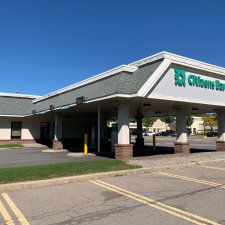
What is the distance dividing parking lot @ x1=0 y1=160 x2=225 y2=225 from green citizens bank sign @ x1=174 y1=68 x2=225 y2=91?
801 centimetres

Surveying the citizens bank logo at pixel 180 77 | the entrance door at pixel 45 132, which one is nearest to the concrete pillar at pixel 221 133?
the citizens bank logo at pixel 180 77

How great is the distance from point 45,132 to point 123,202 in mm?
28139

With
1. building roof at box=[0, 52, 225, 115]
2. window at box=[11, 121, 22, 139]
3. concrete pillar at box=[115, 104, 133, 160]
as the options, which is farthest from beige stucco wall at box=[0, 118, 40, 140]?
concrete pillar at box=[115, 104, 133, 160]

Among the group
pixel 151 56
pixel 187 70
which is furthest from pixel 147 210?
pixel 187 70

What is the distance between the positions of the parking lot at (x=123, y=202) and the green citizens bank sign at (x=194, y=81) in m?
8.01

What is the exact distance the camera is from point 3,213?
21.2 feet

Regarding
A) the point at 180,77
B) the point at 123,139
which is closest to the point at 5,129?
the point at 123,139

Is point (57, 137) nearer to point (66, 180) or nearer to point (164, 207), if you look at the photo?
point (66, 180)

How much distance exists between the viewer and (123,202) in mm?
7332

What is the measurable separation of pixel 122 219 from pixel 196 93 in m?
14.1

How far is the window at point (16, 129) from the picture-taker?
31.8 meters

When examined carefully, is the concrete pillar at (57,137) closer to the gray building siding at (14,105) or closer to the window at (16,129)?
the gray building siding at (14,105)

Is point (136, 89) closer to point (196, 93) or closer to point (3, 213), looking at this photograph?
point (196, 93)

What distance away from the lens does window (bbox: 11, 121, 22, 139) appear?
31781 millimetres
